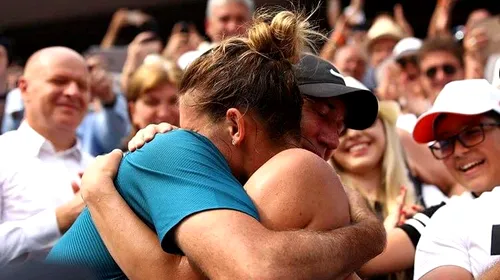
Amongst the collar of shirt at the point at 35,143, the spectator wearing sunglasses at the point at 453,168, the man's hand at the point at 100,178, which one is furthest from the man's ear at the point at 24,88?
the man's hand at the point at 100,178

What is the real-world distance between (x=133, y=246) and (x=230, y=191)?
298 mm

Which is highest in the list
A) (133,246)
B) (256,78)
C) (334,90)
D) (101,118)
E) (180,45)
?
(256,78)

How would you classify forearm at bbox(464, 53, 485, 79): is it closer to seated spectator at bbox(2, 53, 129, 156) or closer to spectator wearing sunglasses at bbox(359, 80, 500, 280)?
spectator wearing sunglasses at bbox(359, 80, 500, 280)

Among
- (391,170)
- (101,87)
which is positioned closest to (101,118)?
(101,87)

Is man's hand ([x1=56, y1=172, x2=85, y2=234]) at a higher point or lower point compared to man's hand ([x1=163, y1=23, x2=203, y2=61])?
higher

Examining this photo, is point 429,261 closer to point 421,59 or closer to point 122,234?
point 122,234

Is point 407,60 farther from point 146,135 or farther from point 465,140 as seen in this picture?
point 146,135

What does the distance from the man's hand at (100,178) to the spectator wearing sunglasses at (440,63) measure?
3482mm

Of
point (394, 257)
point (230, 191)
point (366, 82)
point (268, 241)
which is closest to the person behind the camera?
point (268, 241)

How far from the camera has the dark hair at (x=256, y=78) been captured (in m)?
2.58

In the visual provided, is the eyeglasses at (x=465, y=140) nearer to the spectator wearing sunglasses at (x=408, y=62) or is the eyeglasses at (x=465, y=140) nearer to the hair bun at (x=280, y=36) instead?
the hair bun at (x=280, y=36)

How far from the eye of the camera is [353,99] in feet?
10.5

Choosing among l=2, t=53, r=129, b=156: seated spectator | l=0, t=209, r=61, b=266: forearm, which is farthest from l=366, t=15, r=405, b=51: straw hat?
l=0, t=209, r=61, b=266: forearm

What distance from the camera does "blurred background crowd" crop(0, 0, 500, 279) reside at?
Answer: 4.52m
